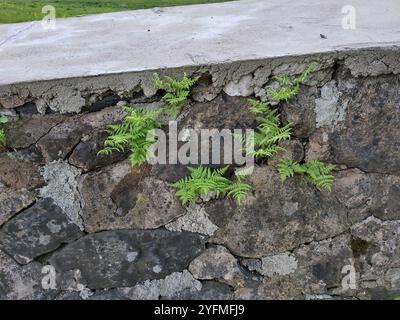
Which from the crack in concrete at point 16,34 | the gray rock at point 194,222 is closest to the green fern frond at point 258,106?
the gray rock at point 194,222

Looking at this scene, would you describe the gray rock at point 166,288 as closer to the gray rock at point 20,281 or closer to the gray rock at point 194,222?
the gray rock at point 194,222

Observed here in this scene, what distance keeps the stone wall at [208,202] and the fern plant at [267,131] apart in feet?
0.13

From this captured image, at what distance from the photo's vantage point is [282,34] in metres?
2.40

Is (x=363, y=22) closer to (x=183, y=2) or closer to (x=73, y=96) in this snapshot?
(x=73, y=96)

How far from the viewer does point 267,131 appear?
2135mm

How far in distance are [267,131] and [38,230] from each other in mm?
1086

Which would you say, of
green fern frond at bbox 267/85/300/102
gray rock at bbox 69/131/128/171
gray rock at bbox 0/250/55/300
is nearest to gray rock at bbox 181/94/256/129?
green fern frond at bbox 267/85/300/102

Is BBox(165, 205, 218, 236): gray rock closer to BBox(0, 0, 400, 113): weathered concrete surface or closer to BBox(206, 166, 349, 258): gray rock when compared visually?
BBox(206, 166, 349, 258): gray rock

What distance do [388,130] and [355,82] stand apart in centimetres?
26

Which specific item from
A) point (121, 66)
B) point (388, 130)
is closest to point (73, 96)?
point (121, 66)

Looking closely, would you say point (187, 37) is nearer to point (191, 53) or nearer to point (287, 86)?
point (191, 53)

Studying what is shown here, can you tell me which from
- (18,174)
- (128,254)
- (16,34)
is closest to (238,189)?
(128,254)

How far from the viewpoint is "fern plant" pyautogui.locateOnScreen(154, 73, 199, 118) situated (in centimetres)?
205

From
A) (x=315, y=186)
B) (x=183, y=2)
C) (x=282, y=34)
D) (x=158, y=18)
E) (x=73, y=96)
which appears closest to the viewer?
(x=73, y=96)
